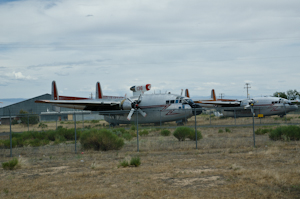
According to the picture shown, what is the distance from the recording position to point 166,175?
1007cm

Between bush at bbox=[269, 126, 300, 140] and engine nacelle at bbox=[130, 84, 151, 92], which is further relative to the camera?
engine nacelle at bbox=[130, 84, 151, 92]

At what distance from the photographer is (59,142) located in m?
20.3

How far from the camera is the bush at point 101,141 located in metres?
16.7

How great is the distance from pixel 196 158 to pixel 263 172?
412cm

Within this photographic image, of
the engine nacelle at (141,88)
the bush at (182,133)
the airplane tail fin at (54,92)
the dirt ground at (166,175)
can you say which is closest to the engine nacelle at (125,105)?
the engine nacelle at (141,88)

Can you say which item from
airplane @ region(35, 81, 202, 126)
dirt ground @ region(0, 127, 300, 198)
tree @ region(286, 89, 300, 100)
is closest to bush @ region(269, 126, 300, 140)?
dirt ground @ region(0, 127, 300, 198)

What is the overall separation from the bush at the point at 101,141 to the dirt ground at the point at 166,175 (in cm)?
73

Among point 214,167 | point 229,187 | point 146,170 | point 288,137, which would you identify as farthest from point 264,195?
point 288,137

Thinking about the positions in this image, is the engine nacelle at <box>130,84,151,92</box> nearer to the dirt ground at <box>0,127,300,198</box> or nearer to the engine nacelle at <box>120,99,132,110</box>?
the engine nacelle at <box>120,99,132,110</box>

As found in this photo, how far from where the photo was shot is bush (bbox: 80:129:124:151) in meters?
16.7

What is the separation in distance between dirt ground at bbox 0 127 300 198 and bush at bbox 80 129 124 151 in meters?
0.73

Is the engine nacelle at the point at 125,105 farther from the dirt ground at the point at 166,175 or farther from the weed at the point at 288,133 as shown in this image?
the weed at the point at 288,133

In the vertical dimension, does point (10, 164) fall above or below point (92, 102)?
below

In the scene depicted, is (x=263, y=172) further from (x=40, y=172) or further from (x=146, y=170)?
(x=40, y=172)
